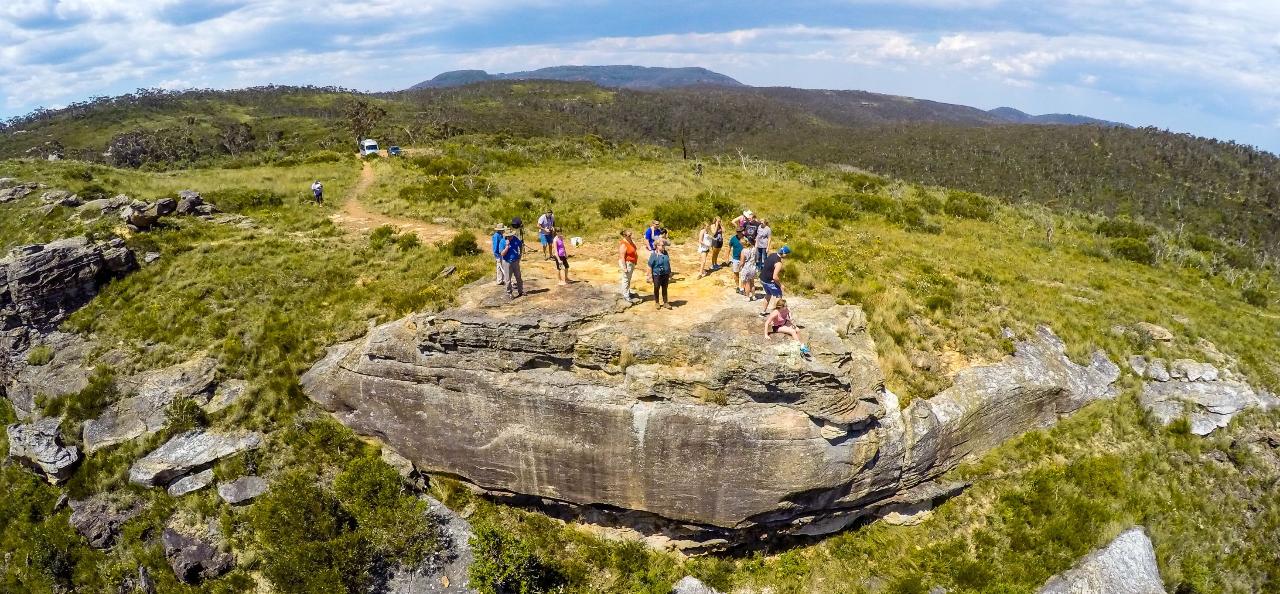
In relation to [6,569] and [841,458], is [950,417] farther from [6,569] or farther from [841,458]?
[6,569]

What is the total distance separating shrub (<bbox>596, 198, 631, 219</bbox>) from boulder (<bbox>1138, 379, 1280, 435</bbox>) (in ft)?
66.2

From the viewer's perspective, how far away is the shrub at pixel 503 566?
511 inches

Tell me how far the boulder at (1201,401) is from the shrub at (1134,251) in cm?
1410

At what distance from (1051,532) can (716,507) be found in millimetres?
8078

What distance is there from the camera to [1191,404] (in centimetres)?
1695

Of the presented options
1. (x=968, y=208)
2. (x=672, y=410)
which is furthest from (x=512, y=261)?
(x=968, y=208)

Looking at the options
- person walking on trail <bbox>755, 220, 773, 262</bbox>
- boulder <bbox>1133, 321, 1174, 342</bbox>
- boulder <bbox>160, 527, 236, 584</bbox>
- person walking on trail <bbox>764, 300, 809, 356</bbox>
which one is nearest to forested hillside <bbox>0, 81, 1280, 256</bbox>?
boulder <bbox>160, 527, 236, 584</bbox>

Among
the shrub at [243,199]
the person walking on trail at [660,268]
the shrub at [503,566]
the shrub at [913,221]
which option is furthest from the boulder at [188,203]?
the shrub at [913,221]

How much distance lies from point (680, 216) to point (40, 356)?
23602 millimetres

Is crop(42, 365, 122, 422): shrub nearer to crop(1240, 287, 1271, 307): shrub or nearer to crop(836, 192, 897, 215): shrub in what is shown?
crop(836, 192, 897, 215): shrub

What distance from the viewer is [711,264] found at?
1864 centimetres

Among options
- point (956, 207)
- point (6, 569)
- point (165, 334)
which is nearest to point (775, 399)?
point (165, 334)

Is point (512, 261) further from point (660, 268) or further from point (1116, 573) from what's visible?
point (1116, 573)

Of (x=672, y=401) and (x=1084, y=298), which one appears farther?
(x=1084, y=298)
